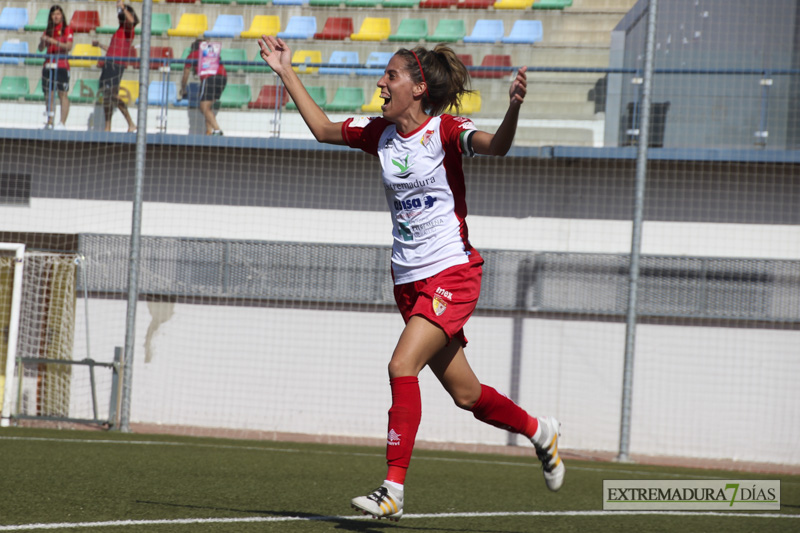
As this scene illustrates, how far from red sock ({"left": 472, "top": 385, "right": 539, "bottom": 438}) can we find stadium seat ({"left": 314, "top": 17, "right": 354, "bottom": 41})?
9.59 metres

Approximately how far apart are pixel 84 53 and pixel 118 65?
Answer: 2.76m

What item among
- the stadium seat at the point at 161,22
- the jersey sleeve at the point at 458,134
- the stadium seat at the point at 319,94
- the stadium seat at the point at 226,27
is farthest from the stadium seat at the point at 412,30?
the jersey sleeve at the point at 458,134

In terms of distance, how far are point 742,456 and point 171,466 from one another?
6628 mm

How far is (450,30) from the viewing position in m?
13.9

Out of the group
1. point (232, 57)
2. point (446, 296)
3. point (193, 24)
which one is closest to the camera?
point (446, 296)

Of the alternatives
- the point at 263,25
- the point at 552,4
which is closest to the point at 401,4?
the point at 263,25

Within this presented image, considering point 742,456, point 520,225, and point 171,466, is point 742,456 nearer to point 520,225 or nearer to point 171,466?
point 520,225

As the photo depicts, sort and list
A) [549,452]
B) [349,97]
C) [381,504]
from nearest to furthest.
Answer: [381,504] → [549,452] → [349,97]

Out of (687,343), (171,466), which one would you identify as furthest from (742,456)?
(171,466)

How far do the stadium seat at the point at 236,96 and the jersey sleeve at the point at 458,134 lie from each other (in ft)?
22.5

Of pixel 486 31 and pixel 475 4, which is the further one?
pixel 475 4

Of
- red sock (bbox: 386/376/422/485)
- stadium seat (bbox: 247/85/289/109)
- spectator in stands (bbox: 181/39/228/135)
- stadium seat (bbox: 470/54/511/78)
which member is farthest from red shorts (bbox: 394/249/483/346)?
spectator in stands (bbox: 181/39/228/135)

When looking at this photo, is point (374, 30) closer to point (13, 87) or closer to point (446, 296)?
point (13, 87)

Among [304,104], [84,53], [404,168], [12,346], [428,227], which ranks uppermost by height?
[84,53]
